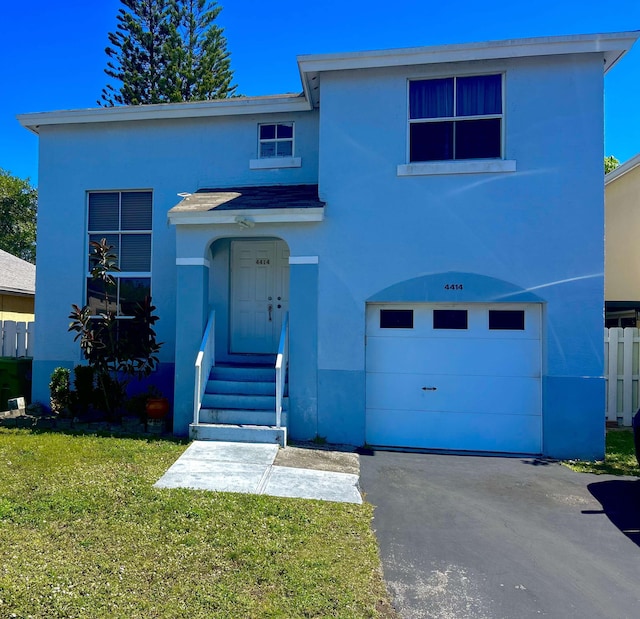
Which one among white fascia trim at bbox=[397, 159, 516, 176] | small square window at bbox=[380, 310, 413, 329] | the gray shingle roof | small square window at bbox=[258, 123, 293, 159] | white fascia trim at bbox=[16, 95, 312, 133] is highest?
white fascia trim at bbox=[16, 95, 312, 133]

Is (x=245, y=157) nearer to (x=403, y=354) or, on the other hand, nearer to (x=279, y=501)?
(x=403, y=354)

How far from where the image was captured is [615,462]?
6742 mm

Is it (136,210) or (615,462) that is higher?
(136,210)

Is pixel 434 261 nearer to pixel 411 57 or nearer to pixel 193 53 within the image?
pixel 411 57

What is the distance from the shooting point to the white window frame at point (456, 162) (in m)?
7.21

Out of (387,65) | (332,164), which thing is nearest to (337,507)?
(332,164)

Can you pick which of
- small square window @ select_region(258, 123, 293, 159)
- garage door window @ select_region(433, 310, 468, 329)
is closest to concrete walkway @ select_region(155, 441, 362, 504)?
garage door window @ select_region(433, 310, 468, 329)

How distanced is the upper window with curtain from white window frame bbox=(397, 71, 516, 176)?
0.06 ft

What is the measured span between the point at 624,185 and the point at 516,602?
12590 mm

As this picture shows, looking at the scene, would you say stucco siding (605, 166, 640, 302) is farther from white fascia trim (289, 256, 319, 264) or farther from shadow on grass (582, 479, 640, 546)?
white fascia trim (289, 256, 319, 264)

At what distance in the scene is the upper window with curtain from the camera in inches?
289

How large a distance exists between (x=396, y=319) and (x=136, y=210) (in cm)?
580

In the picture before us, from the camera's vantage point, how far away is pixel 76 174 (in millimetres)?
9227

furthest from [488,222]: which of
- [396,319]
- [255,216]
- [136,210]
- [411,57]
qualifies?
[136,210]
